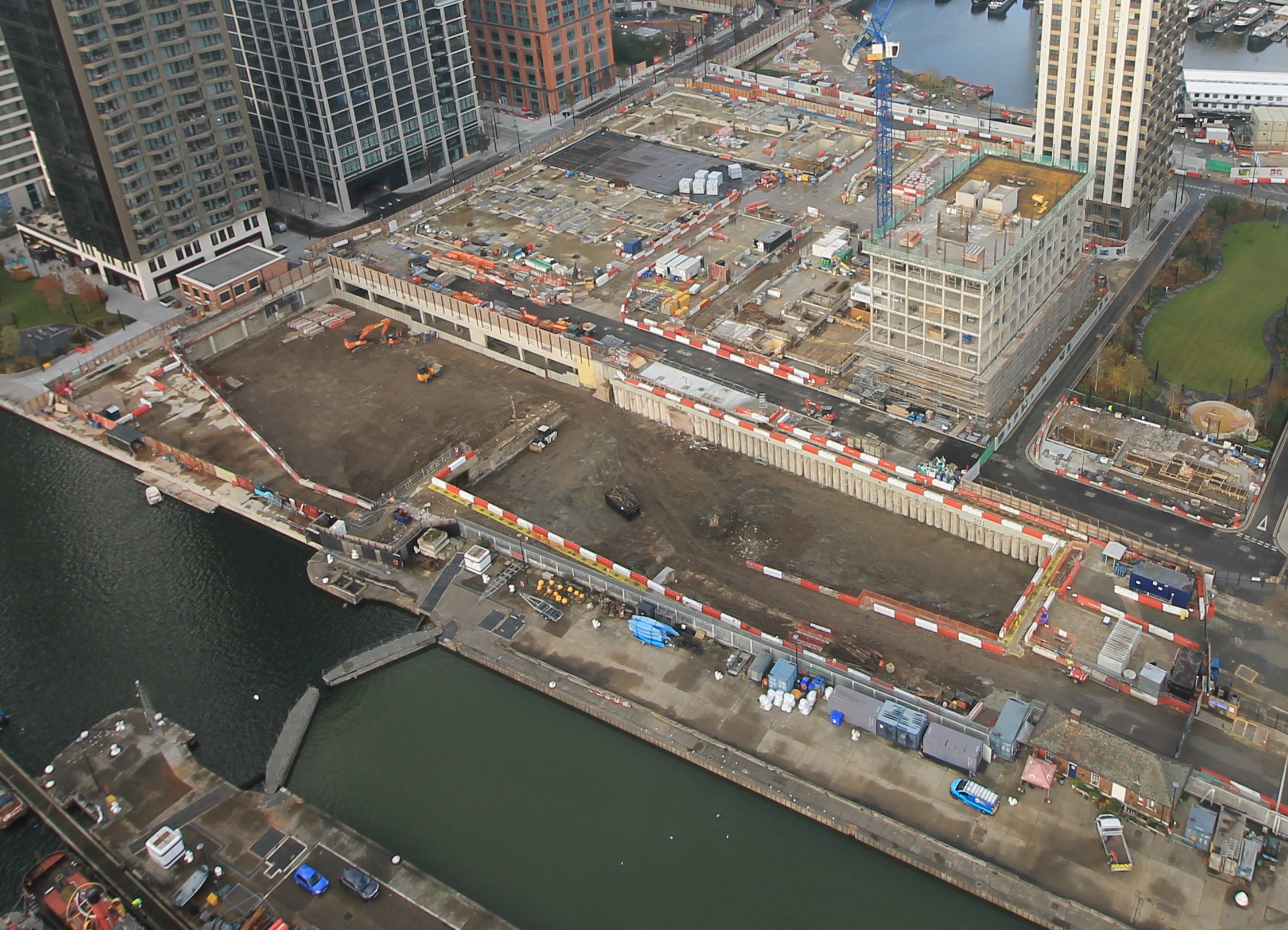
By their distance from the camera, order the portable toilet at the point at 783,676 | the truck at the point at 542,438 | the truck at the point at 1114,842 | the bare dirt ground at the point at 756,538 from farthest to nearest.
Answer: the truck at the point at 542,438
the bare dirt ground at the point at 756,538
the portable toilet at the point at 783,676
the truck at the point at 1114,842

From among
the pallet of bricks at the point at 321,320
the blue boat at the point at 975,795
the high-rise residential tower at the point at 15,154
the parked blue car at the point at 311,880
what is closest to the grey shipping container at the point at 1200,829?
the blue boat at the point at 975,795

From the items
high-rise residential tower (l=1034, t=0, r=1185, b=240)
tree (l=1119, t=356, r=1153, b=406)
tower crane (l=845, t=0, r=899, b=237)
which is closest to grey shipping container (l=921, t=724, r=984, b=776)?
tree (l=1119, t=356, r=1153, b=406)

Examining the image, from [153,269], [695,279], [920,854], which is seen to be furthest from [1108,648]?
[153,269]

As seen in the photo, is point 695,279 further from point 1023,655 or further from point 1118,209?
point 1023,655

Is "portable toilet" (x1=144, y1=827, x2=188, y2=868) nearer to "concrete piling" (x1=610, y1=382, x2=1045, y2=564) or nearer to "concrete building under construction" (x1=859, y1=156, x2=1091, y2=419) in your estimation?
"concrete piling" (x1=610, y1=382, x2=1045, y2=564)

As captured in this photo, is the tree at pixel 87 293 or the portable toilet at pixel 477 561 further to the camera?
the tree at pixel 87 293

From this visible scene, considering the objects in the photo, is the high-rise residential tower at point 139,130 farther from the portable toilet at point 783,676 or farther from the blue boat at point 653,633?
the portable toilet at point 783,676
